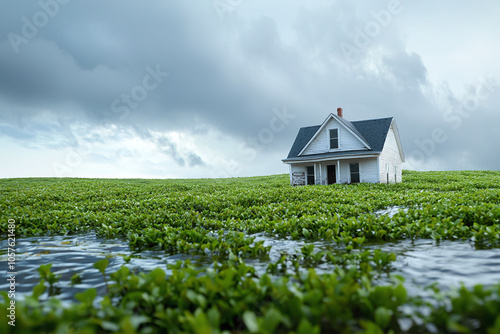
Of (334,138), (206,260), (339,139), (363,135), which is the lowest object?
(206,260)

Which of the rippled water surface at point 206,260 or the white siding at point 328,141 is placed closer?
the rippled water surface at point 206,260

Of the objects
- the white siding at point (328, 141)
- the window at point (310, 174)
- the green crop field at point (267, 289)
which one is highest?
the white siding at point (328, 141)

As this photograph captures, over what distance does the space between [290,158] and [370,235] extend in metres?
21.1

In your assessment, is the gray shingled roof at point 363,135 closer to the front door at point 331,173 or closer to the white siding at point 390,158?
the white siding at point 390,158

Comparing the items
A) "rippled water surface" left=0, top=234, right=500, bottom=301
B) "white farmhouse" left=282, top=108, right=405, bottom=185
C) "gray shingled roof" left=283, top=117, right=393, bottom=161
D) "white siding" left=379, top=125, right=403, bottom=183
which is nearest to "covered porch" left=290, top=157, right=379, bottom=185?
"white farmhouse" left=282, top=108, right=405, bottom=185

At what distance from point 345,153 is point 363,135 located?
10.5ft

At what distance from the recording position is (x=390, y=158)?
28.3m

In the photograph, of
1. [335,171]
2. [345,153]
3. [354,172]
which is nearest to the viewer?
[345,153]

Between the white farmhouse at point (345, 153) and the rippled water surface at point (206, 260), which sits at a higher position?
the white farmhouse at point (345, 153)

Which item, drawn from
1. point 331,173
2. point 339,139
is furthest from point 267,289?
point 331,173

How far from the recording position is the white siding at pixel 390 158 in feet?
85.6

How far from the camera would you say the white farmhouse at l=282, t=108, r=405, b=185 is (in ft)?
83.6

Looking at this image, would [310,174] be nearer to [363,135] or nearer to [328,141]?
[328,141]

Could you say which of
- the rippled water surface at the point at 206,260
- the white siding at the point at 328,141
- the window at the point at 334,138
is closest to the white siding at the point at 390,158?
→ the white siding at the point at 328,141
